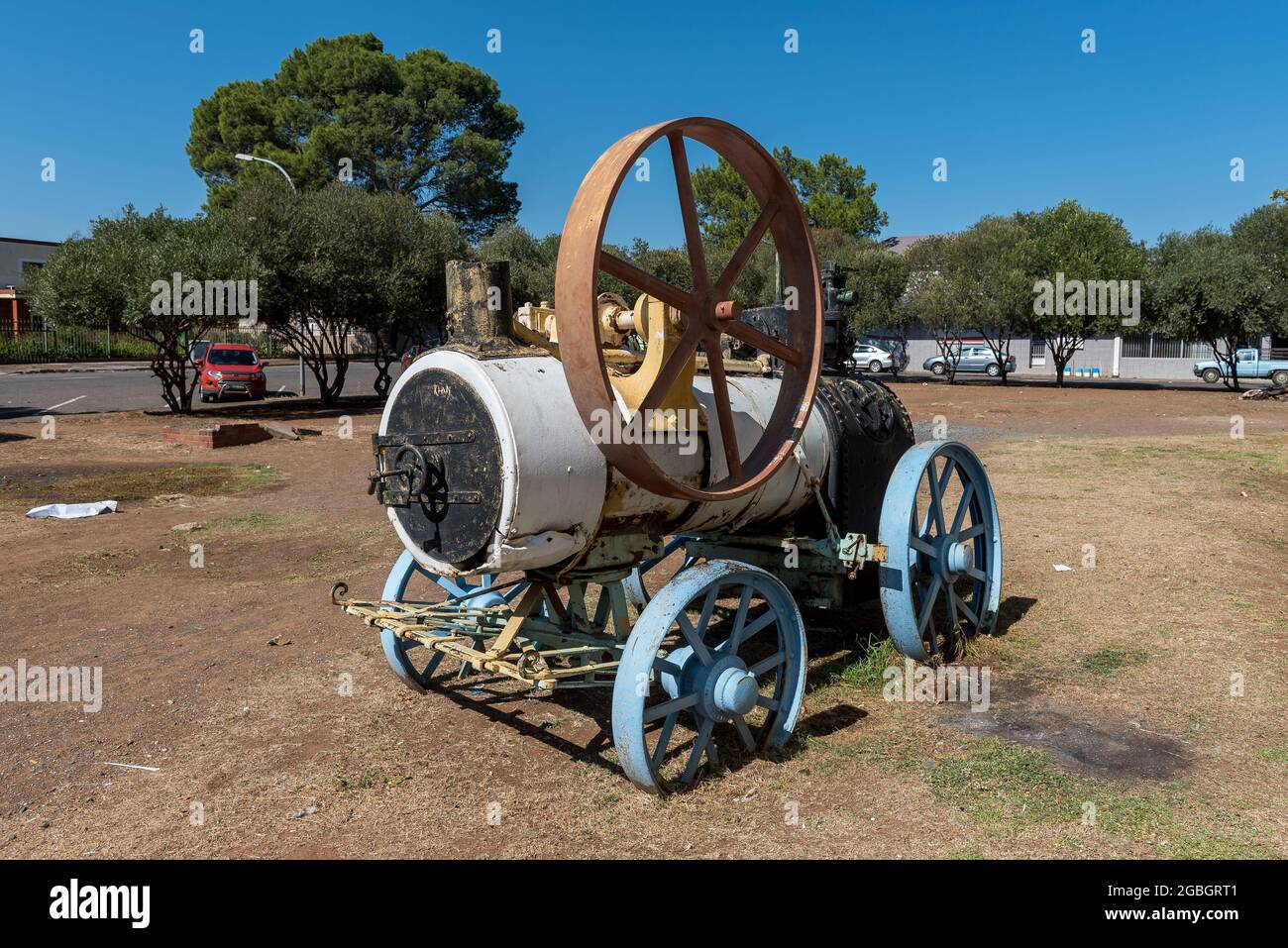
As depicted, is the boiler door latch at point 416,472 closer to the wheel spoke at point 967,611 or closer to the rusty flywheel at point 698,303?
the rusty flywheel at point 698,303

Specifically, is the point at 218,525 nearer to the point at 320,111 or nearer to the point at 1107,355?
the point at 320,111

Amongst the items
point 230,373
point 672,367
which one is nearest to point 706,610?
point 672,367

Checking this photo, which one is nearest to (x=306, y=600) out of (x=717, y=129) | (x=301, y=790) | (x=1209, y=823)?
(x=301, y=790)

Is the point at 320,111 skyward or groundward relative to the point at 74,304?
skyward

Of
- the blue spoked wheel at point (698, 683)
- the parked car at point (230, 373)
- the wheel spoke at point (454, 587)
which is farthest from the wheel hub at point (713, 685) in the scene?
the parked car at point (230, 373)

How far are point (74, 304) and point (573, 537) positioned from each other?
18.7 meters

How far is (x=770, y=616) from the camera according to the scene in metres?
5.02

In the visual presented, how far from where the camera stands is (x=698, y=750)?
4602 millimetres

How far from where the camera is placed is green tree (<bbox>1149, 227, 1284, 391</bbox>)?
30047 millimetres

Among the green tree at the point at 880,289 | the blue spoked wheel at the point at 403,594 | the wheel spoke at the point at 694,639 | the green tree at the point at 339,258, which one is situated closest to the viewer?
the wheel spoke at the point at 694,639

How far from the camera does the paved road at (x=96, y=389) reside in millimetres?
23703

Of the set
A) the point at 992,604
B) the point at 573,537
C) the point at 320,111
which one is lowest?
the point at 992,604

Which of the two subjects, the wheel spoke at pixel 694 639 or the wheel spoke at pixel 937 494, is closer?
the wheel spoke at pixel 694 639

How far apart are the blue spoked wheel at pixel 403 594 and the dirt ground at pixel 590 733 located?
17cm
